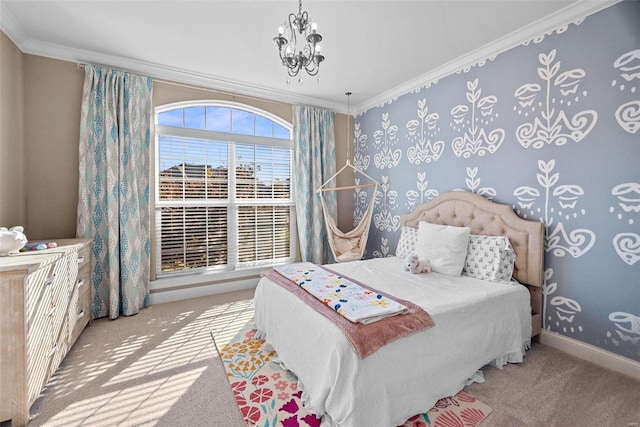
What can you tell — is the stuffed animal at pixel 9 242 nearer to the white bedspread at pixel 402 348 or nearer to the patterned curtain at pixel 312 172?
the white bedspread at pixel 402 348

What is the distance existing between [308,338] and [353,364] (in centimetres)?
38

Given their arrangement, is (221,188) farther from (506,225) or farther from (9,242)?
(506,225)

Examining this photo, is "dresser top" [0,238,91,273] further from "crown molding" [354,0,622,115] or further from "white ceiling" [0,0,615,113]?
"crown molding" [354,0,622,115]

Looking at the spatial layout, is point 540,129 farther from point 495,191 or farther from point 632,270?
point 632,270

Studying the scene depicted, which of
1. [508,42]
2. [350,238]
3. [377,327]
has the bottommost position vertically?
[377,327]

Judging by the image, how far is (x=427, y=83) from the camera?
3311 mm

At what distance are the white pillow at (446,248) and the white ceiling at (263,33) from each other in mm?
1708

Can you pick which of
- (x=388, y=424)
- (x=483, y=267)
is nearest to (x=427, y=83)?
(x=483, y=267)

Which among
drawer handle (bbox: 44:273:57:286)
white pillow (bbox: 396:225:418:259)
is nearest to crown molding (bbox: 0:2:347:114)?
drawer handle (bbox: 44:273:57:286)

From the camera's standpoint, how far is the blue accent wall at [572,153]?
6.36ft

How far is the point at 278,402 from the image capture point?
1.69 m

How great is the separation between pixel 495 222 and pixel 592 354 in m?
1.14

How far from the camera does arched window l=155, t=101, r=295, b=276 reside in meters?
3.37

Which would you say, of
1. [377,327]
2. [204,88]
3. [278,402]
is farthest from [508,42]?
[278,402]
